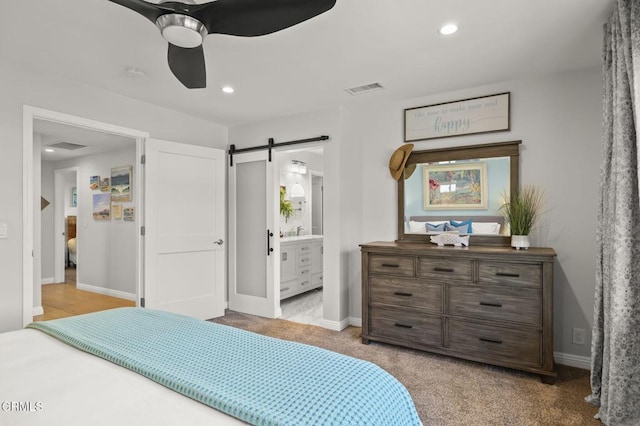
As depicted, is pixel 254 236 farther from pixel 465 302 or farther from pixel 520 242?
pixel 520 242

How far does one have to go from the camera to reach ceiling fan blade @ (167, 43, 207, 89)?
73.1 inches

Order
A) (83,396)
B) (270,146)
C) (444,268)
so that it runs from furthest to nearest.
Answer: (270,146) → (444,268) → (83,396)

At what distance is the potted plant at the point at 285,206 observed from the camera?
5.71m

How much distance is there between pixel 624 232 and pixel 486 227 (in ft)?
4.56

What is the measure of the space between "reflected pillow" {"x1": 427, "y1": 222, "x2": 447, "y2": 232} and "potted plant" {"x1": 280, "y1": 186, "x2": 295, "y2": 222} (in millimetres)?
2840

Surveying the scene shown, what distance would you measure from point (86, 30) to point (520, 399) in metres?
3.79

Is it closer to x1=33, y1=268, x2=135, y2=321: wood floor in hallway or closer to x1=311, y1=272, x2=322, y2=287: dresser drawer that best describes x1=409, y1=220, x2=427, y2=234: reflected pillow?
x1=311, y1=272, x2=322, y2=287: dresser drawer

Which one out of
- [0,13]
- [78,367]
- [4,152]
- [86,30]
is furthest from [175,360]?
[4,152]

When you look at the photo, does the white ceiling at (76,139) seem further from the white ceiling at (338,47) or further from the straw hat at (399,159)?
the straw hat at (399,159)

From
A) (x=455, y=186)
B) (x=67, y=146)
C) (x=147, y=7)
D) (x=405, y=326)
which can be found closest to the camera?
(x=147, y=7)

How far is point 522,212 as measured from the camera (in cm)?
284

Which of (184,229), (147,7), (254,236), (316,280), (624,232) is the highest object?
(147,7)

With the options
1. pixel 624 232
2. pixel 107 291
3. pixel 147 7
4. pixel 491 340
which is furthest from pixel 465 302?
pixel 107 291

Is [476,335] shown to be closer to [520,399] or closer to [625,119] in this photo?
[520,399]
